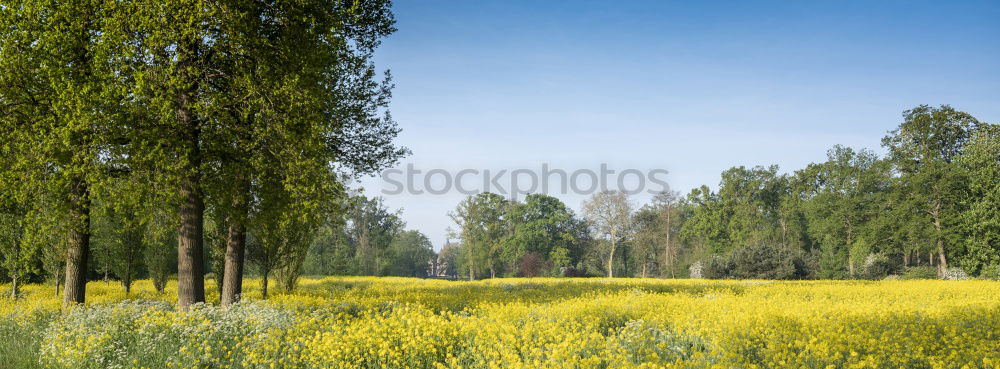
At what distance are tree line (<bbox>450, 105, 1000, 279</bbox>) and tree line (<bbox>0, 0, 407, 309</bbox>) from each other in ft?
116

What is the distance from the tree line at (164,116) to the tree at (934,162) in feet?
153

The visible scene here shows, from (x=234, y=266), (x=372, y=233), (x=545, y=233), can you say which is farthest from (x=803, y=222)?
(x=234, y=266)

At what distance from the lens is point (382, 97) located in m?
17.0

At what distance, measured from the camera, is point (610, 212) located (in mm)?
54125

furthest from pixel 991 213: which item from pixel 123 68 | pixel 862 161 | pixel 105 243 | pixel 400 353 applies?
pixel 105 243

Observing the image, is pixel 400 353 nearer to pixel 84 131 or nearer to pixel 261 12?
pixel 84 131

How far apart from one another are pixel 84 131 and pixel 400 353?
7837 millimetres

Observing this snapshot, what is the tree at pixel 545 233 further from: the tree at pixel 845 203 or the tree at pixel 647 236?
the tree at pixel 845 203

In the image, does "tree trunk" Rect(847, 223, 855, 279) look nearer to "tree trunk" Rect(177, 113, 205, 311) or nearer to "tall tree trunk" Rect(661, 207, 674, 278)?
"tall tree trunk" Rect(661, 207, 674, 278)

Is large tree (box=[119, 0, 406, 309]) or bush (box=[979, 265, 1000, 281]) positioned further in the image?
bush (box=[979, 265, 1000, 281])

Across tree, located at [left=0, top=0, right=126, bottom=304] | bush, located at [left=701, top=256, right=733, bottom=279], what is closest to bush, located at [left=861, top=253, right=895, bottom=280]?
bush, located at [left=701, top=256, right=733, bottom=279]

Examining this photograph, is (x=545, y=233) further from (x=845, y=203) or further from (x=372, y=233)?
(x=845, y=203)

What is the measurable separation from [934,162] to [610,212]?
26180 millimetres

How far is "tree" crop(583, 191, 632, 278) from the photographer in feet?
176
